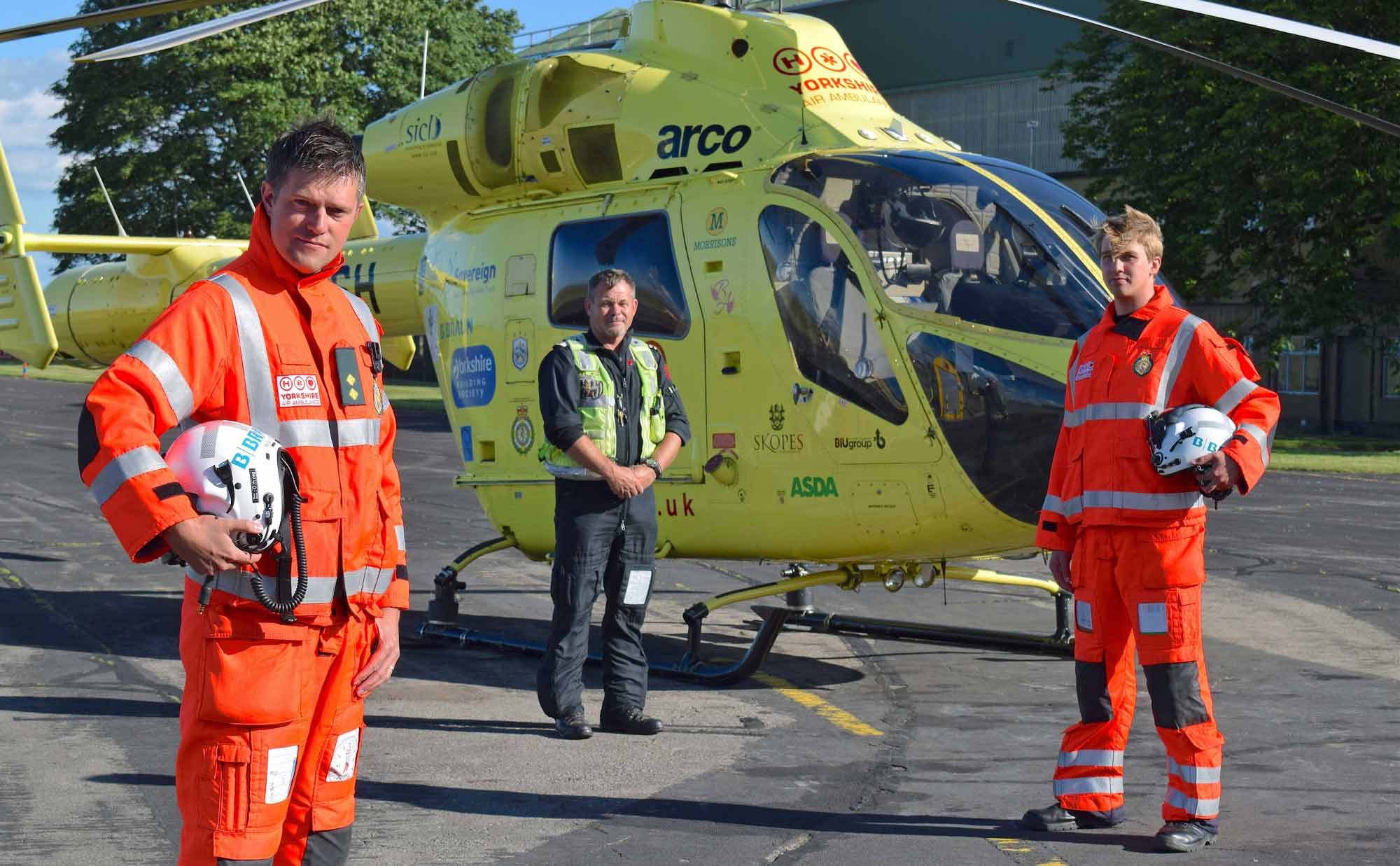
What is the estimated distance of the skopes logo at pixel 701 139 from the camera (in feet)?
26.7

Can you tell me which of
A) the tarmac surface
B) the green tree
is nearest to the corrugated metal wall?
the green tree

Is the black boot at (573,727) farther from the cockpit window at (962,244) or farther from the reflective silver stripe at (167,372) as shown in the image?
the reflective silver stripe at (167,372)

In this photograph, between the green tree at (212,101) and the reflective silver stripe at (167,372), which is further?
the green tree at (212,101)

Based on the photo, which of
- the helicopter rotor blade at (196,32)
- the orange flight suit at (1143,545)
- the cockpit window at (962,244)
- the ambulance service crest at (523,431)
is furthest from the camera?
the ambulance service crest at (523,431)

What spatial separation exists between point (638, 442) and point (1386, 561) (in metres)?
8.24

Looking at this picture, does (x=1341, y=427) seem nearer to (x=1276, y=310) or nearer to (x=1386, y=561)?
(x=1276, y=310)

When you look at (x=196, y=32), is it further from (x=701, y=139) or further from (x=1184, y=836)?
(x=1184, y=836)

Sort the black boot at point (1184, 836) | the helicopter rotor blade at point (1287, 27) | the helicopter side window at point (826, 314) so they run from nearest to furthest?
the helicopter rotor blade at point (1287, 27), the black boot at point (1184, 836), the helicopter side window at point (826, 314)

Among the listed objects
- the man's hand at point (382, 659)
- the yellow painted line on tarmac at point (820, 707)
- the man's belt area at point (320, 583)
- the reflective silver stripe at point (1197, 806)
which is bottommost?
the yellow painted line on tarmac at point (820, 707)

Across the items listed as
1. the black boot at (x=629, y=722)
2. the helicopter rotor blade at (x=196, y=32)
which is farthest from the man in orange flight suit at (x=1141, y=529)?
the helicopter rotor blade at (x=196, y=32)

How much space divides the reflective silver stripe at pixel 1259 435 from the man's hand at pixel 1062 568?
2.65 ft

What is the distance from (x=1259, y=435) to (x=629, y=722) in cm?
301

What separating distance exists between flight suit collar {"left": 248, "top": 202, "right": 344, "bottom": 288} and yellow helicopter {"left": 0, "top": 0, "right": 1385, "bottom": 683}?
140 inches

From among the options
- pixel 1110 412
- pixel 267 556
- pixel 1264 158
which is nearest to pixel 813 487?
Answer: pixel 1110 412
